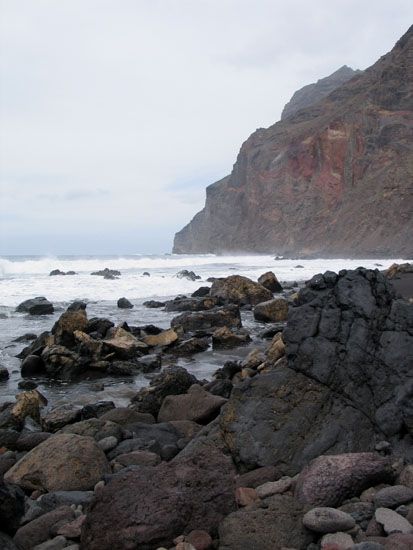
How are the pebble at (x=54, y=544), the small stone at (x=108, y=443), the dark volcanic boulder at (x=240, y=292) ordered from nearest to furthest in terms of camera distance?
1. the pebble at (x=54, y=544)
2. the small stone at (x=108, y=443)
3. the dark volcanic boulder at (x=240, y=292)

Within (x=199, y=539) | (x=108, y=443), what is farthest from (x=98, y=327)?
(x=199, y=539)

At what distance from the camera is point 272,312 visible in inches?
600

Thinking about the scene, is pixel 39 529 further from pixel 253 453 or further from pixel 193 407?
pixel 193 407

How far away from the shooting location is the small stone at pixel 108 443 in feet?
18.7

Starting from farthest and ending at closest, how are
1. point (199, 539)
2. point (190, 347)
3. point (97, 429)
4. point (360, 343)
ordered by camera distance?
point (190, 347) < point (97, 429) < point (360, 343) < point (199, 539)

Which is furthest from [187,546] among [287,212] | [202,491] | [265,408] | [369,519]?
[287,212]

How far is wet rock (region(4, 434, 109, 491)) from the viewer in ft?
16.1


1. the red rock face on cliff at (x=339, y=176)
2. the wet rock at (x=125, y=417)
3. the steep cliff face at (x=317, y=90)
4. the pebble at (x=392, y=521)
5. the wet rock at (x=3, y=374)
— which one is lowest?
the wet rock at (x=3, y=374)

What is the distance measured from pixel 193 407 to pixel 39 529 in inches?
123

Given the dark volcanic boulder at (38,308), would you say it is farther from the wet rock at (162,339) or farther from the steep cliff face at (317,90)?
the steep cliff face at (317,90)

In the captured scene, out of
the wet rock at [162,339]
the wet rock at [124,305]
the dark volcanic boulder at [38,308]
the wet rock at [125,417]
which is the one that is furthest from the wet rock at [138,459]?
the wet rock at [124,305]

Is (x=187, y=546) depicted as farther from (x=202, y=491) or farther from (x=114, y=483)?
(x=114, y=483)

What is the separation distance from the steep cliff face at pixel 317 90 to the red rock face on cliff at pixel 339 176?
35.1 m

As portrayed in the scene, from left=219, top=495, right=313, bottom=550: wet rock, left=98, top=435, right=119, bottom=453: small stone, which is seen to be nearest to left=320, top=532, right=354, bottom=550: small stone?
left=219, top=495, right=313, bottom=550: wet rock
